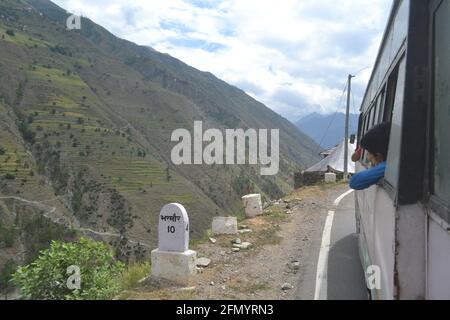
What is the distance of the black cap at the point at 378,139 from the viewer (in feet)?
13.5

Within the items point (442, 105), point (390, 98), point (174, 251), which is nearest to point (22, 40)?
point (174, 251)

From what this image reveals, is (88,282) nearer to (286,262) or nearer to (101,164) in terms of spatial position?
(286,262)

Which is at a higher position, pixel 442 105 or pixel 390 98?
pixel 390 98

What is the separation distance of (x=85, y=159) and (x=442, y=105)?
11675 centimetres

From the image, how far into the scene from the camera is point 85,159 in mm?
113875

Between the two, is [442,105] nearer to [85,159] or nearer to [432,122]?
[432,122]

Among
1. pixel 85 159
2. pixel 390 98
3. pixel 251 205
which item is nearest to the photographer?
pixel 390 98

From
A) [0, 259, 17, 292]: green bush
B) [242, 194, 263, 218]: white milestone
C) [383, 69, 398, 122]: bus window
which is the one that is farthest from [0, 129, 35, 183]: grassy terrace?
[383, 69, 398, 122]: bus window

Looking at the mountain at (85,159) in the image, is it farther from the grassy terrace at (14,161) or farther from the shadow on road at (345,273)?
the shadow on road at (345,273)

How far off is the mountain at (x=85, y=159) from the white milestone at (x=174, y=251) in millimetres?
73113

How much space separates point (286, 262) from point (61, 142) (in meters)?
117
